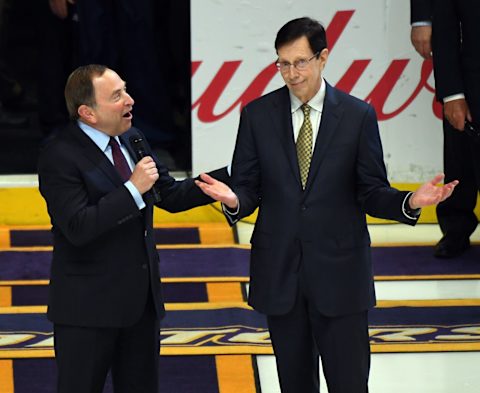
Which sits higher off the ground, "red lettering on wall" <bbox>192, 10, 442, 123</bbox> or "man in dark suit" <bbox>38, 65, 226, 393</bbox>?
"red lettering on wall" <bbox>192, 10, 442, 123</bbox>

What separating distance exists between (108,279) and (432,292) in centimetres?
260

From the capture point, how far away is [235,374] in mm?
5367

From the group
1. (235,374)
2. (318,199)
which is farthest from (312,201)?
(235,374)

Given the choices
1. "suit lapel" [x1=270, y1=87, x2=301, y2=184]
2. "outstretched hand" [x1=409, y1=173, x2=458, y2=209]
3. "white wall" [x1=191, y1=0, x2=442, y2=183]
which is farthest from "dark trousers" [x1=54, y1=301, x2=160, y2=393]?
"white wall" [x1=191, y1=0, x2=442, y2=183]

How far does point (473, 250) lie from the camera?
7.07 m

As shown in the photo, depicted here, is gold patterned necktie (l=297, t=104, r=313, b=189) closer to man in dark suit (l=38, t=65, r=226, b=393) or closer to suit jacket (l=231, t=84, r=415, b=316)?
suit jacket (l=231, t=84, r=415, b=316)

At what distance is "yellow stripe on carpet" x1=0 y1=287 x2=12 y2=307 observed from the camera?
20.6ft

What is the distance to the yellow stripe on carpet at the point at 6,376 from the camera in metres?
5.23

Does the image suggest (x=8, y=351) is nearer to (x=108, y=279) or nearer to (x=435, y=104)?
(x=108, y=279)

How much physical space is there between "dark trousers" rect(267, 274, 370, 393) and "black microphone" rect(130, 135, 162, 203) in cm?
57

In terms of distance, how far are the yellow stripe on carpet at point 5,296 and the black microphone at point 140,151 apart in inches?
88.1

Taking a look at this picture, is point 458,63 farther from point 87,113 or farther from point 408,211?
point 87,113

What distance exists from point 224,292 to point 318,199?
2.27 metres

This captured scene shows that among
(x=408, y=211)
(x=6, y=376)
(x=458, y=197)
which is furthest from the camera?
(x=458, y=197)
